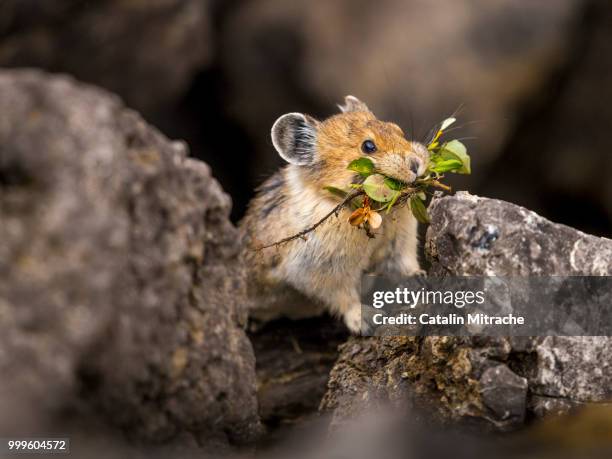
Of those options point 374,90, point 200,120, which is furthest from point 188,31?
point 374,90

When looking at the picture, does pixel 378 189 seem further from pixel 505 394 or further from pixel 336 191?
pixel 505 394

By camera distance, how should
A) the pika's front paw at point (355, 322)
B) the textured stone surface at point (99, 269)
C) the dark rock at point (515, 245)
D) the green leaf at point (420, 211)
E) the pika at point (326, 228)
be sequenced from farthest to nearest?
the pika at point (326, 228) → the pika's front paw at point (355, 322) → the green leaf at point (420, 211) → the dark rock at point (515, 245) → the textured stone surface at point (99, 269)

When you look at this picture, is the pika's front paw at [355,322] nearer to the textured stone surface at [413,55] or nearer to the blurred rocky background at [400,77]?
the blurred rocky background at [400,77]

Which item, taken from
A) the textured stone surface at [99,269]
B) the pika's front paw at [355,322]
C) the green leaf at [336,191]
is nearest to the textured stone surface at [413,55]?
the green leaf at [336,191]

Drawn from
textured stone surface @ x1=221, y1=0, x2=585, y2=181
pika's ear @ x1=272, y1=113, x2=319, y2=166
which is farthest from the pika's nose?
textured stone surface @ x1=221, y1=0, x2=585, y2=181

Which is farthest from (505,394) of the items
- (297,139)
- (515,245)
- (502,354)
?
(297,139)

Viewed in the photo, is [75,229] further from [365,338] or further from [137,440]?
[365,338]
